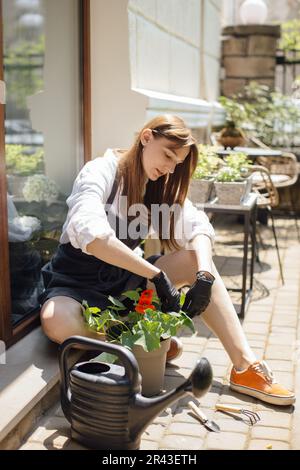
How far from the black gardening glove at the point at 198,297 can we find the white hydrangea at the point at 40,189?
1154mm

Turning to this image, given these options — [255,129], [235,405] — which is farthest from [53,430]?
[255,129]

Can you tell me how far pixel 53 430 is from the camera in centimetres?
268

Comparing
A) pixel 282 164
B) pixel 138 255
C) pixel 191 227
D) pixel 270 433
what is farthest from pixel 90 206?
pixel 282 164

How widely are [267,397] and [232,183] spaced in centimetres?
173

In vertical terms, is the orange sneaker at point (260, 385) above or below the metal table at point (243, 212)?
below

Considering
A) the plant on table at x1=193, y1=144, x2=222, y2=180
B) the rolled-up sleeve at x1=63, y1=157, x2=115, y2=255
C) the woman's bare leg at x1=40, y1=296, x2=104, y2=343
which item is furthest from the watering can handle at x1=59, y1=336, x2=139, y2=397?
the plant on table at x1=193, y1=144, x2=222, y2=180

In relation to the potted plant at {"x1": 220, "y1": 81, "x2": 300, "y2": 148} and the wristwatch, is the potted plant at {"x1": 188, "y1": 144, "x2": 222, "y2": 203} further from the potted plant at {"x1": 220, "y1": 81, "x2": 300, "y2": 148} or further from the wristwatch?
the potted plant at {"x1": 220, "y1": 81, "x2": 300, "y2": 148}

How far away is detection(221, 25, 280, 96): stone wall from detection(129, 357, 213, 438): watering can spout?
274 inches

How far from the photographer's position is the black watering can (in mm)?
2268

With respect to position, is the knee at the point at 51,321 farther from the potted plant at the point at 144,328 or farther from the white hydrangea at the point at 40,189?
the white hydrangea at the point at 40,189

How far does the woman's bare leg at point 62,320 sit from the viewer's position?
2885 mm

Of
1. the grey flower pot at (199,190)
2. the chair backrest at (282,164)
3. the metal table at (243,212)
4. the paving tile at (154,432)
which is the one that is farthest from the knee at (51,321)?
the chair backrest at (282,164)

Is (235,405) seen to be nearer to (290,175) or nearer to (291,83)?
(290,175)

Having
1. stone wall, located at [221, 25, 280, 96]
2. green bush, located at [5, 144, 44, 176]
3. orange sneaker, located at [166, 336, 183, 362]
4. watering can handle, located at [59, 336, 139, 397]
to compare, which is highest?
stone wall, located at [221, 25, 280, 96]
